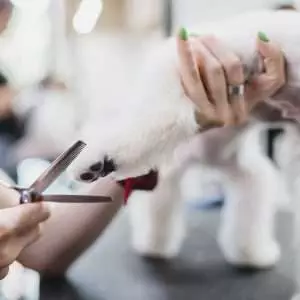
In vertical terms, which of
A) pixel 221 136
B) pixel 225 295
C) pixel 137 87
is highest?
pixel 137 87

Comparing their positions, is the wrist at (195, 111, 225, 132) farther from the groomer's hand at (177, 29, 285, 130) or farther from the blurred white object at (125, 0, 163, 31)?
the blurred white object at (125, 0, 163, 31)

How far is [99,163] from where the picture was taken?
23.0 inches

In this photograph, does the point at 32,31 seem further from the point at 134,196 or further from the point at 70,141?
the point at 134,196

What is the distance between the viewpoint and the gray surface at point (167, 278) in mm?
738

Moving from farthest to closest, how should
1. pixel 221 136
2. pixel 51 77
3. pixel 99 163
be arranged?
1. pixel 221 136
2. pixel 51 77
3. pixel 99 163

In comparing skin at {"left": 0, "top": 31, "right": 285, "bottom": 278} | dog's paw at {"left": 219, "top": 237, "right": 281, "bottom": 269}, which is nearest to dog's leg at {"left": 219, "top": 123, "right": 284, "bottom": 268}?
dog's paw at {"left": 219, "top": 237, "right": 281, "bottom": 269}

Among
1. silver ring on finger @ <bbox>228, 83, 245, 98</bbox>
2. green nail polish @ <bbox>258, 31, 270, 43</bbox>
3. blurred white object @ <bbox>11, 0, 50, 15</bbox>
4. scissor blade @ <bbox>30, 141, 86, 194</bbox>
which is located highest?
blurred white object @ <bbox>11, 0, 50, 15</bbox>

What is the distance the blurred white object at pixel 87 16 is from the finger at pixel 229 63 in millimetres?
113

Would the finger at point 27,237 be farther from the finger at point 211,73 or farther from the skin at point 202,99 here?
the finger at point 211,73

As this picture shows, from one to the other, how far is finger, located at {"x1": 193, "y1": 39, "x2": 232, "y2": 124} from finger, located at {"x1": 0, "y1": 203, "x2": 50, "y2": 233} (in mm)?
181

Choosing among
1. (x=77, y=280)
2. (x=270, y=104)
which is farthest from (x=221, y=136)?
(x=77, y=280)

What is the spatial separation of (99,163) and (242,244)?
303 mm

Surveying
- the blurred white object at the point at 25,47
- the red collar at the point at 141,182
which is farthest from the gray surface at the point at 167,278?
the blurred white object at the point at 25,47

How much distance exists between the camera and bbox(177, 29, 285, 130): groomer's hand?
1.95ft
